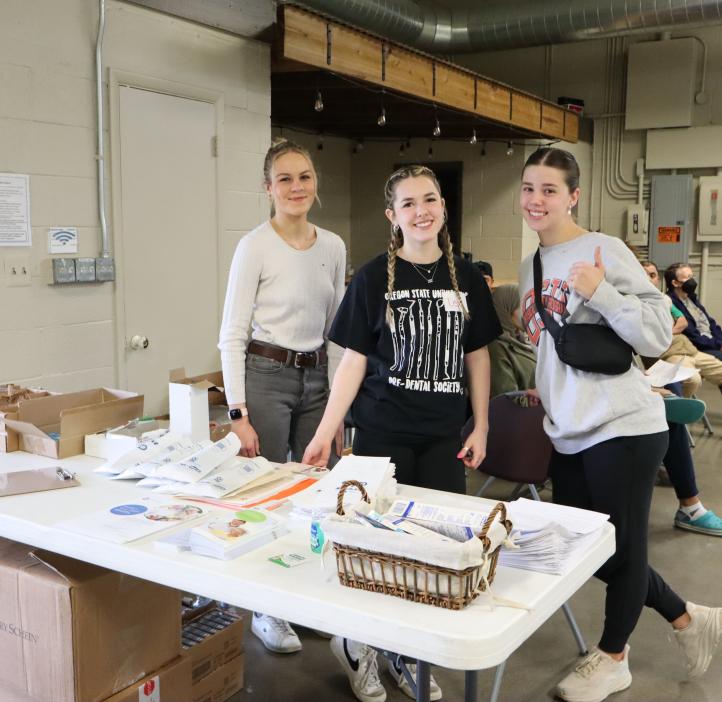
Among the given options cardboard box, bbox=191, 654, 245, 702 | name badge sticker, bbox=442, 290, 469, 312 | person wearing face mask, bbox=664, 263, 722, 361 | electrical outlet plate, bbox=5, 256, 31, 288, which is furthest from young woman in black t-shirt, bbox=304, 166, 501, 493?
person wearing face mask, bbox=664, 263, 722, 361

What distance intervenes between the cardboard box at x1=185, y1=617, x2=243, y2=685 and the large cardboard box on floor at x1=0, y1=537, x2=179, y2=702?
0.21m

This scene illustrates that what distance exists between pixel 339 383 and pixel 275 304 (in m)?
0.46

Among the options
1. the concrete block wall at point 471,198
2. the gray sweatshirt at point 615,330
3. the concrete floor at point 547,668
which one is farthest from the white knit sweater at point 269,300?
the concrete block wall at point 471,198

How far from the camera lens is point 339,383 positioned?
2146mm

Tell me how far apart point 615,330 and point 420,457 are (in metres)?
0.60

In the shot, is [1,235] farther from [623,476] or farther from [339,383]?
[623,476]

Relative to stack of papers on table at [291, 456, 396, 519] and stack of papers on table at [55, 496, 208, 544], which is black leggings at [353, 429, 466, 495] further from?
stack of papers on table at [55, 496, 208, 544]

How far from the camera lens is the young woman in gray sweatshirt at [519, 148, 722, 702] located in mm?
1997

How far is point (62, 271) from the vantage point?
10.6 feet

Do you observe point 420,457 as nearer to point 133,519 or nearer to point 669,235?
point 133,519

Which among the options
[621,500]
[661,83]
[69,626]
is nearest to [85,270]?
[69,626]

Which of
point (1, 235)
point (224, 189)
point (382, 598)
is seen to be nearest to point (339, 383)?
point (382, 598)

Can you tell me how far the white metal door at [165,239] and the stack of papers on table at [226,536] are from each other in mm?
2122

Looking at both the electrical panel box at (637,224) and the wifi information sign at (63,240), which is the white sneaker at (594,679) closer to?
the wifi information sign at (63,240)
